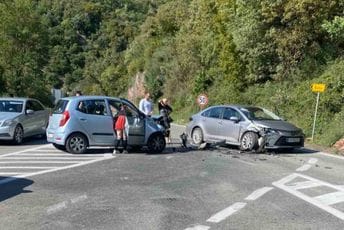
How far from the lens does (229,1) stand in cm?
3769

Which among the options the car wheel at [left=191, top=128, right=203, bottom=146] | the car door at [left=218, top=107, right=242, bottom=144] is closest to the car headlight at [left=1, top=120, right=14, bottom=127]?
the car wheel at [left=191, top=128, right=203, bottom=146]

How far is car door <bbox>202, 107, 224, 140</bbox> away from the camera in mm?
19938

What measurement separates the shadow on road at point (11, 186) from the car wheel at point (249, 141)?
8.73 metres

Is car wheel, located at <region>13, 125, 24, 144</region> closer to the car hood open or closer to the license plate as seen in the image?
the car hood open

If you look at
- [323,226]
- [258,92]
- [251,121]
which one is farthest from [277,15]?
[323,226]

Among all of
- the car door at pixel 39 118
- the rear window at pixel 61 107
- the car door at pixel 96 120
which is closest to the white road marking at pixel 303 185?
the car door at pixel 96 120

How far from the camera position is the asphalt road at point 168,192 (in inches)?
319

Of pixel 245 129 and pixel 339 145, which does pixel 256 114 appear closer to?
pixel 245 129

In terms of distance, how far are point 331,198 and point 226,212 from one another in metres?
2.50

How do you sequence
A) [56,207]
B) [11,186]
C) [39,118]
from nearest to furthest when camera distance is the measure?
[56,207]
[11,186]
[39,118]

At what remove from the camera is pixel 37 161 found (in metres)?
15.1

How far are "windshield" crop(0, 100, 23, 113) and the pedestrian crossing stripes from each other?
268cm

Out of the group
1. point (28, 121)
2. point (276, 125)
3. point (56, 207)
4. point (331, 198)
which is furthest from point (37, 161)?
point (331, 198)

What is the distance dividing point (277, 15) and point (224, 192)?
21.5 metres
